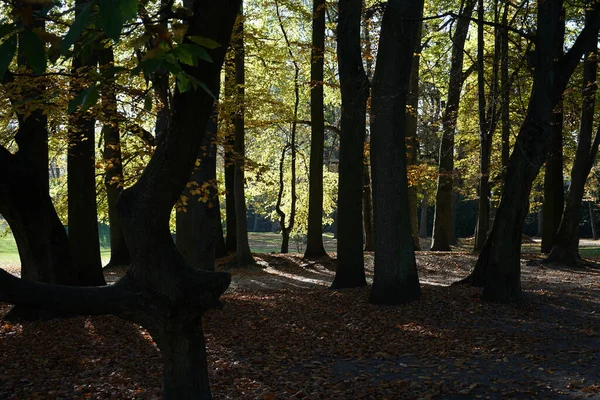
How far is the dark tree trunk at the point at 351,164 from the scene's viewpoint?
1141 cm

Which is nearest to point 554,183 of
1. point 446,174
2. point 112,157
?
point 446,174

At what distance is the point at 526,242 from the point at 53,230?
29.5 metres

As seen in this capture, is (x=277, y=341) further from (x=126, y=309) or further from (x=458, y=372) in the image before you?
(x=126, y=309)

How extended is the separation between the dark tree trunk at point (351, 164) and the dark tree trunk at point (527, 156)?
2833mm

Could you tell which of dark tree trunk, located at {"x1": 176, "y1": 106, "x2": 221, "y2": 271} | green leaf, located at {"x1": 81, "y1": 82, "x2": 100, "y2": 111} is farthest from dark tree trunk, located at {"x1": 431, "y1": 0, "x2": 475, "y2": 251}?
green leaf, located at {"x1": 81, "y1": 82, "x2": 100, "y2": 111}

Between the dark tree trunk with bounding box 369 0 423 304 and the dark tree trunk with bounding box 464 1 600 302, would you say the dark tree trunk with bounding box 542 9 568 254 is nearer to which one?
the dark tree trunk with bounding box 464 1 600 302

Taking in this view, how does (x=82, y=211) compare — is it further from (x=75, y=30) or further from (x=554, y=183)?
(x=554, y=183)

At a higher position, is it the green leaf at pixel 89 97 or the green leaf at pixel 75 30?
the green leaf at pixel 75 30

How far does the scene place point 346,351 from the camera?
24.9 ft

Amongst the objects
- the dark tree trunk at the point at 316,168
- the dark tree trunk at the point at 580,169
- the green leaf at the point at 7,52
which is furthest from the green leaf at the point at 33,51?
the dark tree trunk at the point at 580,169

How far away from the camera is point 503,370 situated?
6422 mm

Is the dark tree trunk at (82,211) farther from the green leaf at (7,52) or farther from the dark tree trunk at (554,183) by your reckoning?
the dark tree trunk at (554,183)

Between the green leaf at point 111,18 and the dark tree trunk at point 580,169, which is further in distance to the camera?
the dark tree trunk at point 580,169

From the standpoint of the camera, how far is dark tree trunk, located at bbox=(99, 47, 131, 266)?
353 inches
